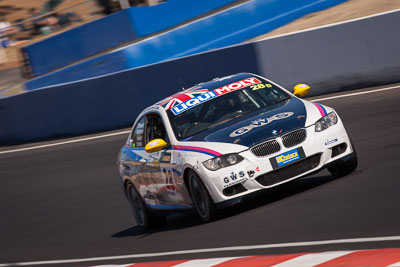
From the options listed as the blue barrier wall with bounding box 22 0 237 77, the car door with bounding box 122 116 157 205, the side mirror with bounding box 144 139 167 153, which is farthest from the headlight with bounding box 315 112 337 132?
the blue barrier wall with bounding box 22 0 237 77

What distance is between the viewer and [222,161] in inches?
324

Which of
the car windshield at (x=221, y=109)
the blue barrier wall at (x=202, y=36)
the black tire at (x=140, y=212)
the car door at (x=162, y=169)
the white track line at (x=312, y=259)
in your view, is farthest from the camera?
the blue barrier wall at (x=202, y=36)

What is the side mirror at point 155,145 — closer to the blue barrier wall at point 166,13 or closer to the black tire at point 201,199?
the black tire at point 201,199

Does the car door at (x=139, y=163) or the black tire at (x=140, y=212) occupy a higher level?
the car door at (x=139, y=163)

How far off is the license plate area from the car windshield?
104 centimetres

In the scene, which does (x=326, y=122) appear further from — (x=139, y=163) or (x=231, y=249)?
(x=139, y=163)

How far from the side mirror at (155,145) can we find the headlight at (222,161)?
2.81 ft

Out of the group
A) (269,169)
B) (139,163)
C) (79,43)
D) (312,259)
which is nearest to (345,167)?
(269,169)

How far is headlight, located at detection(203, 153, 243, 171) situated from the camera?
821 cm

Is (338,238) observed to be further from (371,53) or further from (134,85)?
(134,85)

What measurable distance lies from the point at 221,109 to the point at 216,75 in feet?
28.9

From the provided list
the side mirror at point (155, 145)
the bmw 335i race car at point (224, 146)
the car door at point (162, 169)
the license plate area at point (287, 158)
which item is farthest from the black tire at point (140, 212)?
the license plate area at point (287, 158)

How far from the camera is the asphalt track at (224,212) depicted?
23.5 feet

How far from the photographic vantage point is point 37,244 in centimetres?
1051
